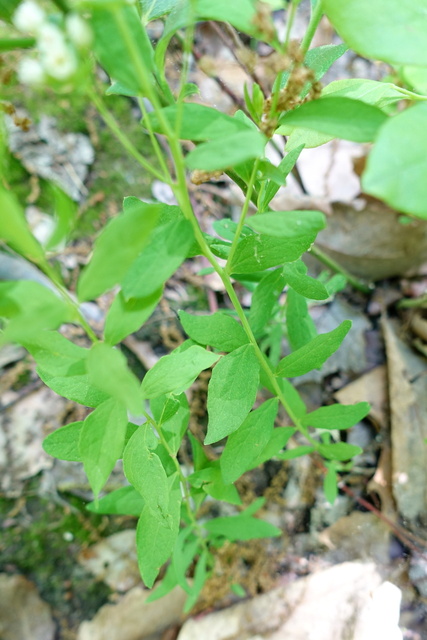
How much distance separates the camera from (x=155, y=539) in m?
0.90

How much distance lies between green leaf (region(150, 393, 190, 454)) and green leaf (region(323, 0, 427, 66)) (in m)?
0.60

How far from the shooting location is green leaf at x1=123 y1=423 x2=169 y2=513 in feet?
2.45

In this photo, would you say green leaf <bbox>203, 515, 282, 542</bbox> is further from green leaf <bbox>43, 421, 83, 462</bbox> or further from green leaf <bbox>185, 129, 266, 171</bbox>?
green leaf <bbox>185, 129, 266, 171</bbox>

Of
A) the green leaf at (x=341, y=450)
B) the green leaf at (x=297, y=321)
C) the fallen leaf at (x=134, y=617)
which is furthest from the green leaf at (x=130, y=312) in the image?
the fallen leaf at (x=134, y=617)

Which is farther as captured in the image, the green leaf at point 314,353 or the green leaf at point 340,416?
the green leaf at point 340,416

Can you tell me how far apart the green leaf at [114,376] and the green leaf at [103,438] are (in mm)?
143

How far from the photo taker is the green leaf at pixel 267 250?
77 cm

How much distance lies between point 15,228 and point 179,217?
8.7 inches

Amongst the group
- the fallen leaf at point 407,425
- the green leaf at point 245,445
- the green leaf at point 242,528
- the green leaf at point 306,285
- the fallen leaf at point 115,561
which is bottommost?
the fallen leaf at point 407,425

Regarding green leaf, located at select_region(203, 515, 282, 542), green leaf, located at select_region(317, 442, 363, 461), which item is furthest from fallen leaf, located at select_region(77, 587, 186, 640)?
green leaf, located at select_region(317, 442, 363, 461)

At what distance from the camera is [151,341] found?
1.85 m

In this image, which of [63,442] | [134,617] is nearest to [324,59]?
[63,442]

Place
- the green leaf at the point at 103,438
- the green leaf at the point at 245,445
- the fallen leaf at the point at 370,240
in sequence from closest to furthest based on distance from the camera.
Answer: the green leaf at the point at 103,438
the green leaf at the point at 245,445
the fallen leaf at the point at 370,240

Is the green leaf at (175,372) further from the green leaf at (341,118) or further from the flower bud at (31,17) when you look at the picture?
the flower bud at (31,17)
